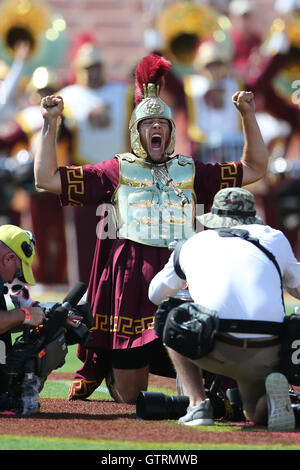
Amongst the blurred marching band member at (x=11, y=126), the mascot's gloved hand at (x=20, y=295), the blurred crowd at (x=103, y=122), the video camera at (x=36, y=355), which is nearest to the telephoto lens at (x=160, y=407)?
the video camera at (x=36, y=355)

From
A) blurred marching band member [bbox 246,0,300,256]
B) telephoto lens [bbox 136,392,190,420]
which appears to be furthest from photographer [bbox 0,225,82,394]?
blurred marching band member [bbox 246,0,300,256]

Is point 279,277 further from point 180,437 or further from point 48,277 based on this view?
point 48,277

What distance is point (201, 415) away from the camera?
507 cm

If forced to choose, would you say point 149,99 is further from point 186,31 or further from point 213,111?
point 186,31

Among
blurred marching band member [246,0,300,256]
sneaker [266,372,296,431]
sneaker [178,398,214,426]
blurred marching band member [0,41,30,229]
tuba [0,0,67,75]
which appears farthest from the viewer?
tuba [0,0,67,75]

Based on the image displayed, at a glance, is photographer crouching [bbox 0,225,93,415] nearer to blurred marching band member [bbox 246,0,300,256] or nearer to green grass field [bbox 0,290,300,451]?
green grass field [bbox 0,290,300,451]

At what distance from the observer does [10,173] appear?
12078 millimetres

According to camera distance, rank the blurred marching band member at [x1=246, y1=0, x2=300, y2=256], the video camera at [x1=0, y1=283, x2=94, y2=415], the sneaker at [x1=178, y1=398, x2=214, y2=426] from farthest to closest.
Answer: the blurred marching band member at [x1=246, y1=0, x2=300, y2=256] < the video camera at [x1=0, y1=283, x2=94, y2=415] < the sneaker at [x1=178, y1=398, x2=214, y2=426]

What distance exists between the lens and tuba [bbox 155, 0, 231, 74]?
1520 cm

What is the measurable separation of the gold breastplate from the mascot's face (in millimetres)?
56

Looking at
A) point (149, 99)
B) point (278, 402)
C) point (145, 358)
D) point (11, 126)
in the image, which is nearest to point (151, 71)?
point (149, 99)

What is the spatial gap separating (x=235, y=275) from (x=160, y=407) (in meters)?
0.70

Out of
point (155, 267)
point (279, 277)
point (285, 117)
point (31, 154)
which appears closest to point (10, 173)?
point (31, 154)
